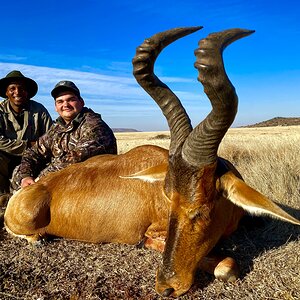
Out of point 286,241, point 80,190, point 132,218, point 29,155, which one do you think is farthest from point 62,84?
point 286,241

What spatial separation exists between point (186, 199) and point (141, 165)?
1861mm

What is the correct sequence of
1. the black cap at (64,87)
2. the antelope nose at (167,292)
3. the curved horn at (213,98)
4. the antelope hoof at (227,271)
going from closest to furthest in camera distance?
the curved horn at (213,98) < the antelope nose at (167,292) < the antelope hoof at (227,271) < the black cap at (64,87)

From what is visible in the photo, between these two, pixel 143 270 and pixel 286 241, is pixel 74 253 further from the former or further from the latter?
pixel 286 241

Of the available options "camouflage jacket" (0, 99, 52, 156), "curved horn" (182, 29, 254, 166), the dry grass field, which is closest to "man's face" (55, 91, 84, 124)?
"camouflage jacket" (0, 99, 52, 156)

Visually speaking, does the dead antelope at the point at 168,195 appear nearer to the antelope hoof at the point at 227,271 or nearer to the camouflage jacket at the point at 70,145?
the antelope hoof at the point at 227,271

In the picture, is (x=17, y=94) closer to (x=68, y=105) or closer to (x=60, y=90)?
(x=60, y=90)

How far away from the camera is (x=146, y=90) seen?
15.8 ft

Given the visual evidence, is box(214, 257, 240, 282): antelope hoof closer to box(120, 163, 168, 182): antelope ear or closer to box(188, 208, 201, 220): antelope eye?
box(188, 208, 201, 220): antelope eye

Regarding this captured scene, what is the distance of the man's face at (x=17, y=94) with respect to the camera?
979 centimetres

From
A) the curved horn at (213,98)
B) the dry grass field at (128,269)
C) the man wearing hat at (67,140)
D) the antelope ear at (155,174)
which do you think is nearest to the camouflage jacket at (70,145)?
the man wearing hat at (67,140)

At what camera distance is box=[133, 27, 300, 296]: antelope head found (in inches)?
154

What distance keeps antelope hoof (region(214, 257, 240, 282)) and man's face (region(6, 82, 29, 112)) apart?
719 cm

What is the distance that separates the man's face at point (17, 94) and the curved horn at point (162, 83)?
5.96 metres

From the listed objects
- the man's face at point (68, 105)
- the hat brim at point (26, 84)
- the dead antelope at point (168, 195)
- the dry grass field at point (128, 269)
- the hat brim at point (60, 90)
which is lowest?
the dry grass field at point (128, 269)
